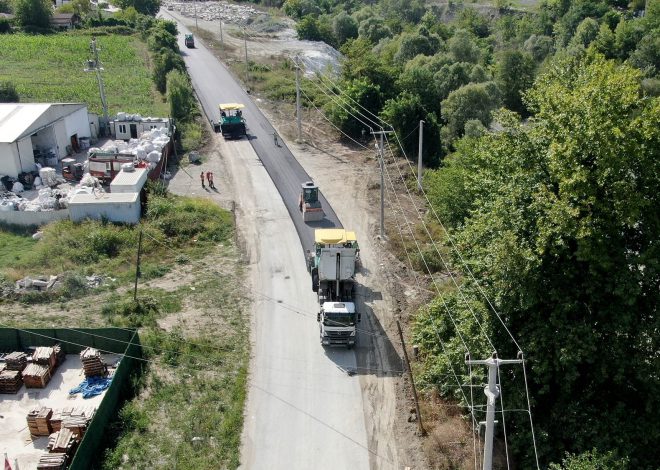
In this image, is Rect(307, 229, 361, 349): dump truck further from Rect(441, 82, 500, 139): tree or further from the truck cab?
Rect(441, 82, 500, 139): tree

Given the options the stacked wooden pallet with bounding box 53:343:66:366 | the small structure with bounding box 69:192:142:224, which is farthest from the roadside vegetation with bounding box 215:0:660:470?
the small structure with bounding box 69:192:142:224

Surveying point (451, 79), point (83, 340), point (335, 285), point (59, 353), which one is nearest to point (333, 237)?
point (335, 285)

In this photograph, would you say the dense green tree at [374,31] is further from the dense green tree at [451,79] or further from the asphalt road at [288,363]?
the asphalt road at [288,363]

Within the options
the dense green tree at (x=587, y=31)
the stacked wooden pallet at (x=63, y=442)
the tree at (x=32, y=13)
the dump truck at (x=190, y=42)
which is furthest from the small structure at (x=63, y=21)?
the stacked wooden pallet at (x=63, y=442)

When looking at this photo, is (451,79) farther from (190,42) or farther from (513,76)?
(190,42)

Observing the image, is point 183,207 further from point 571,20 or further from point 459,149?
point 571,20


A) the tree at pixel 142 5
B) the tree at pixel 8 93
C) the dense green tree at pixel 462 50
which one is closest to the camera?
the tree at pixel 8 93
